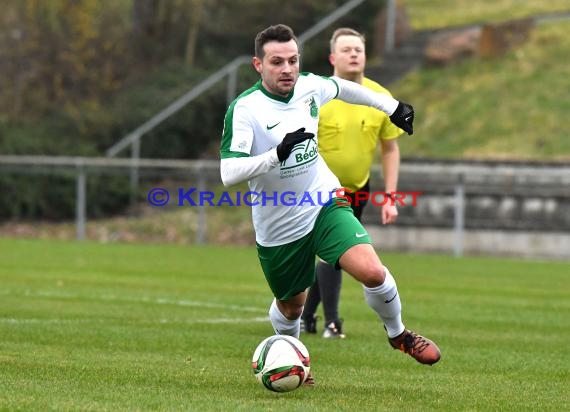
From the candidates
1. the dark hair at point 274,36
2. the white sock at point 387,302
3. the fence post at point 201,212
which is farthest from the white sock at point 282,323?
the fence post at point 201,212

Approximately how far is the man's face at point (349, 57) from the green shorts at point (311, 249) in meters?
2.38

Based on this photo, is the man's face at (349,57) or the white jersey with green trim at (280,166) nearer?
the white jersey with green trim at (280,166)

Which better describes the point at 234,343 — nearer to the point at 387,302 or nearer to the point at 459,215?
the point at 387,302

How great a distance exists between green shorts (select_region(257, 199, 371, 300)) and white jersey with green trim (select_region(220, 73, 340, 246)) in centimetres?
5

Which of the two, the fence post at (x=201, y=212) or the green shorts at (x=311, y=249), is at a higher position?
the green shorts at (x=311, y=249)

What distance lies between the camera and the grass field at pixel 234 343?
660 cm

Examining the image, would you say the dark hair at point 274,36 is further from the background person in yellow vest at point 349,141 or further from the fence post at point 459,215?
the fence post at point 459,215

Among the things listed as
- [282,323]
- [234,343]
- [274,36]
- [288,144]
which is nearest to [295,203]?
[288,144]

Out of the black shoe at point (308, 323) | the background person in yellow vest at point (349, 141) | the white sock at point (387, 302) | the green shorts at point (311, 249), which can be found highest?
the background person in yellow vest at point (349, 141)

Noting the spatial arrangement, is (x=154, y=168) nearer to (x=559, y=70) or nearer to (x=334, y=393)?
(x=559, y=70)

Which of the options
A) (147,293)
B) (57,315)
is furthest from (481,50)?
(57,315)

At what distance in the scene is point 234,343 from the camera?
30.8 feet

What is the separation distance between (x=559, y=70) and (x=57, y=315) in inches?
875

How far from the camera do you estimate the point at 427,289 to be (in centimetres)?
1552
